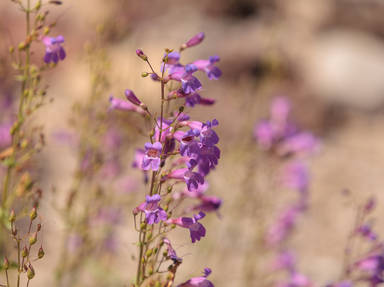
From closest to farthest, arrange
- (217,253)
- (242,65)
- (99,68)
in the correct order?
(99,68), (217,253), (242,65)

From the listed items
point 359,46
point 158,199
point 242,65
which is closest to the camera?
point 158,199

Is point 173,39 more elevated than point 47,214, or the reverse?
point 173,39

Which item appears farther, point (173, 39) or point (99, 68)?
point (173, 39)

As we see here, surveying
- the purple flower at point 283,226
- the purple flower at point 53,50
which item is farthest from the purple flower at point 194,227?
the purple flower at point 283,226

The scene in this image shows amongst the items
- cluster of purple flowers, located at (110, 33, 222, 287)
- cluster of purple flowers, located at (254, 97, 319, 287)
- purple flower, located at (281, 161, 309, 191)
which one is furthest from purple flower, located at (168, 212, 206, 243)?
purple flower, located at (281, 161, 309, 191)

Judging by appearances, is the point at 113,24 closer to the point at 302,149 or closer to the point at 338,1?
the point at 302,149

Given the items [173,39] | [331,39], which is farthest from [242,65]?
[331,39]

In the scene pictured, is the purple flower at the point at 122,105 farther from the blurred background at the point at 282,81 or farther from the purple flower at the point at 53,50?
the blurred background at the point at 282,81

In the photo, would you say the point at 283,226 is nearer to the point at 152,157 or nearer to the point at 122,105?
the point at 122,105
